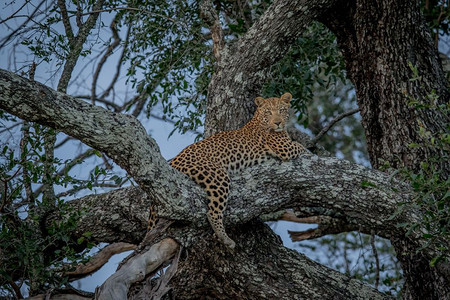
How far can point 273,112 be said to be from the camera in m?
7.01

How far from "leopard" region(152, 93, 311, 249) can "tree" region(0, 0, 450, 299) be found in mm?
143

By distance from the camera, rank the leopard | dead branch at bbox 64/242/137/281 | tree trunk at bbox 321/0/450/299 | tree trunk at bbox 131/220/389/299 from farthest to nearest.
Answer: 1. dead branch at bbox 64/242/137/281
2. tree trunk at bbox 321/0/450/299
3. tree trunk at bbox 131/220/389/299
4. the leopard

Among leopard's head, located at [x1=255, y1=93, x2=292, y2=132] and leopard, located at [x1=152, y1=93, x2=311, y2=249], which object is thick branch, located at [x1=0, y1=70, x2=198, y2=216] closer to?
leopard, located at [x1=152, y1=93, x2=311, y2=249]

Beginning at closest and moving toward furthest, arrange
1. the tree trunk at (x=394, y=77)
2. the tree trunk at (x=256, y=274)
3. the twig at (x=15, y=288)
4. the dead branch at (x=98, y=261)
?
1. the twig at (x=15, y=288)
2. the tree trunk at (x=256, y=274)
3. the tree trunk at (x=394, y=77)
4. the dead branch at (x=98, y=261)

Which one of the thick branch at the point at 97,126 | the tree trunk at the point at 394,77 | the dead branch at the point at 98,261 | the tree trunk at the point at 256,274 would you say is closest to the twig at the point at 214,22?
the tree trunk at the point at 394,77

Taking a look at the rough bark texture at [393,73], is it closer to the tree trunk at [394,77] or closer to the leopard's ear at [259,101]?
the tree trunk at [394,77]

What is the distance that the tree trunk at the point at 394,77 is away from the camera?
6.85 m

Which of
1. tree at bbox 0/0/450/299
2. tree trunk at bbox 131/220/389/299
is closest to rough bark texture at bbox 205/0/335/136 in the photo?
tree at bbox 0/0/450/299

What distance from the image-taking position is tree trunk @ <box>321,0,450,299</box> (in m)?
6.85

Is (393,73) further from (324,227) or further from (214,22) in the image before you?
(324,227)

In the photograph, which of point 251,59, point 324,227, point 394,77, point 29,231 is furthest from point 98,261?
point 394,77

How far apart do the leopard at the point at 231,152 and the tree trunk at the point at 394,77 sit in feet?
3.15

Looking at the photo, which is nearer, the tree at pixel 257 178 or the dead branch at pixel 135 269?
the dead branch at pixel 135 269

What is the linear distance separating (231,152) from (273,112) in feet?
3.47
